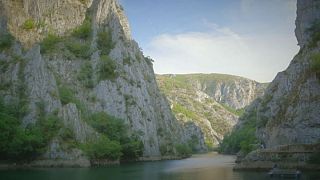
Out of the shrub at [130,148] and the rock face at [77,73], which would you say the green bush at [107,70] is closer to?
the rock face at [77,73]

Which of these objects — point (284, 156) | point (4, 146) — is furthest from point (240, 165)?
point (4, 146)

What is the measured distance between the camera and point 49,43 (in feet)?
475

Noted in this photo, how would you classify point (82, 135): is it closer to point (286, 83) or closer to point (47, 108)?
point (47, 108)

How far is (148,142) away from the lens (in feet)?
463

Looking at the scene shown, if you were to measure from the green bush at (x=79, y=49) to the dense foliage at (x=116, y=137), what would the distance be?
23.3 m

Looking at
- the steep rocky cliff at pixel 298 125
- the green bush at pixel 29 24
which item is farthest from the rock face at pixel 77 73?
the steep rocky cliff at pixel 298 125

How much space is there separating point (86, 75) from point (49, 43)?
15939mm

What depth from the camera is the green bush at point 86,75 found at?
461 feet

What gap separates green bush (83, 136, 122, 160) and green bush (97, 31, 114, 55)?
39368mm

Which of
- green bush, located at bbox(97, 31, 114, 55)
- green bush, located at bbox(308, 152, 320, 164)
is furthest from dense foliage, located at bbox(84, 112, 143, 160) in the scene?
green bush, located at bbox(308, 152, 320, 164)

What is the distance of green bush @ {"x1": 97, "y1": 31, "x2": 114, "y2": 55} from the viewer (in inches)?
5960

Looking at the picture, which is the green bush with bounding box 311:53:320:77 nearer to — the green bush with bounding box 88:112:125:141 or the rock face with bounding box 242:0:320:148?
the rock face with bounding box 242:0:320:148

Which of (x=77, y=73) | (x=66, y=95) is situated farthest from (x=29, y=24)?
(x=66, y=95)

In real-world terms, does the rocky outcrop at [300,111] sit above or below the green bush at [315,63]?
below
